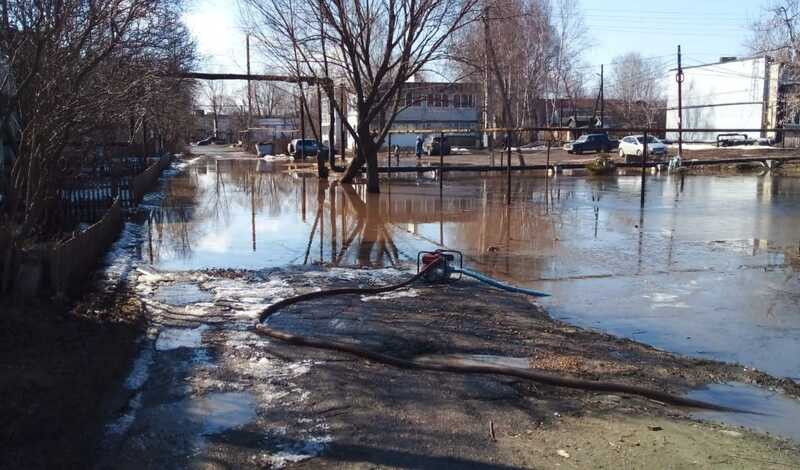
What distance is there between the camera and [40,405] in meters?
5.30

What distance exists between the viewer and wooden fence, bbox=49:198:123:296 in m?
8.27

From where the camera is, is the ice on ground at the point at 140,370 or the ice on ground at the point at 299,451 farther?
the ice on ground at the point at 140,370

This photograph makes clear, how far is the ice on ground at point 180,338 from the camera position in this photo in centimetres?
742

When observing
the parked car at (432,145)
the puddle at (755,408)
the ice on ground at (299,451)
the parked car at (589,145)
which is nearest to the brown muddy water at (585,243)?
the puddle at (755,408)

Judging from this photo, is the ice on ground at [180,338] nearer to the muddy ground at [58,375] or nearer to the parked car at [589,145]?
the muddy ground at [58,375]

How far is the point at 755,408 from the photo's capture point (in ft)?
19.6

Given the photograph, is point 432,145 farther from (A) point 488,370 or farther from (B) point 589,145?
(A) point 488,370

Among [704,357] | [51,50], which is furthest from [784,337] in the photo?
[51,50]

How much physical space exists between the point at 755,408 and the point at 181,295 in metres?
7.03

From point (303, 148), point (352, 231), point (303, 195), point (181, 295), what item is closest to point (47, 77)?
point (181, 295)

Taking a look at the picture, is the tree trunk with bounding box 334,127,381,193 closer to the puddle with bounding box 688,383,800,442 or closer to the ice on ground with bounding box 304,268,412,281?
the ice on ground with bounding box 304,268,412,281

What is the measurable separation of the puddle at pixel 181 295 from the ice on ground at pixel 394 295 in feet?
6.72

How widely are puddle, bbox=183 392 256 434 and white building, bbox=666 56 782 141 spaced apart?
63919 mm

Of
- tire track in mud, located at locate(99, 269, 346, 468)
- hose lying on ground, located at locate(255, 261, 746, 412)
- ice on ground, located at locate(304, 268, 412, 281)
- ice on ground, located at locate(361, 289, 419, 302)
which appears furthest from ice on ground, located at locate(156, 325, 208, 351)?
ice on ground, located at locate(304, 268, 412, 281)
